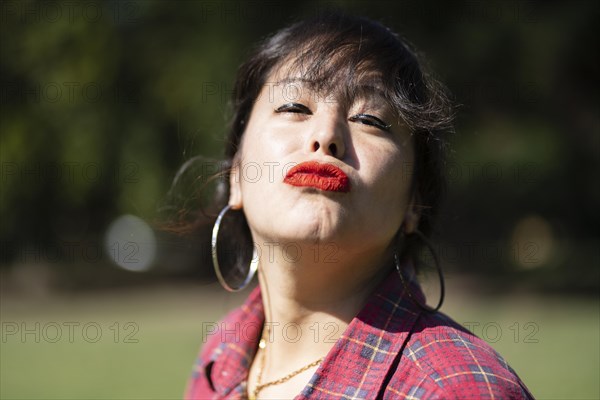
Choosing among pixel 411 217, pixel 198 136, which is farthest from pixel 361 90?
pixel 198 136

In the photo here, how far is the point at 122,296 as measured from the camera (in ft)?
48.7

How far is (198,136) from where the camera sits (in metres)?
13.0

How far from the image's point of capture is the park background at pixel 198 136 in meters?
12.9

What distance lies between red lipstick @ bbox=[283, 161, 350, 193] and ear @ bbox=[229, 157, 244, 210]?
50 cm

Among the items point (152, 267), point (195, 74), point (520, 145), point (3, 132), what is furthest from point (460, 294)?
point (3, 132)

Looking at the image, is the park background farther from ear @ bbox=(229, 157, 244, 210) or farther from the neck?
the neck

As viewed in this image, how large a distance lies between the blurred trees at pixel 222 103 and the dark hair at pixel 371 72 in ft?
32.7

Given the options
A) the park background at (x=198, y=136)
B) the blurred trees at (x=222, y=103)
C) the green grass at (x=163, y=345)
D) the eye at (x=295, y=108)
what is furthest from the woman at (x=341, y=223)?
the blurred trees at (x=222, y=103)

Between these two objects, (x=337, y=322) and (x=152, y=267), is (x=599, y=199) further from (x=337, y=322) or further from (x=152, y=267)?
(x=337, y=322)

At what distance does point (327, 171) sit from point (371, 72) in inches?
16.8

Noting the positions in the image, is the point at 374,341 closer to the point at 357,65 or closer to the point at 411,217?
the point at 411,217

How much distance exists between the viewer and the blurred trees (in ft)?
43.3

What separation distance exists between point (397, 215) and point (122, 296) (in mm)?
13395

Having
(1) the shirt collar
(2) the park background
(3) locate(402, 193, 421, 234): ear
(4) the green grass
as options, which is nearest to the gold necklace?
(1) the shirt collar
